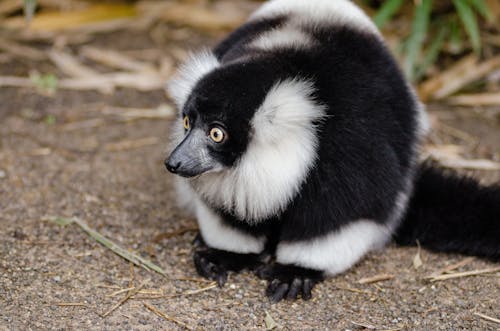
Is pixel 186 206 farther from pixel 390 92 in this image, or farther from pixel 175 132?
pixel 390 92

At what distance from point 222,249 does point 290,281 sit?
1.73 feet

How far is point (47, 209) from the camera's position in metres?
4.95

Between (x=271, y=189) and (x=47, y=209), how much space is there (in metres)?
1.97

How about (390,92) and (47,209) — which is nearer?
(390,92)

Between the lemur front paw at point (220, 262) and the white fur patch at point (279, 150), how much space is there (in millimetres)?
622

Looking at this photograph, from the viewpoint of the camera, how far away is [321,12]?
14.9 ft

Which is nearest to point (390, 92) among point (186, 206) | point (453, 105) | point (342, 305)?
point (342, 305)

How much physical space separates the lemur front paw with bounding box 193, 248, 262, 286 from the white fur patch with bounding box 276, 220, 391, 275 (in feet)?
0.72

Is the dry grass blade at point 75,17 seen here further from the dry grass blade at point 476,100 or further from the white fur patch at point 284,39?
the white fur patch at point 284,39

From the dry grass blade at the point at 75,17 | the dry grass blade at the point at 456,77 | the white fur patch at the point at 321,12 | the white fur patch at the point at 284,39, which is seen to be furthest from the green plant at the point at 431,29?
the dry grass blade at the point at 75,17

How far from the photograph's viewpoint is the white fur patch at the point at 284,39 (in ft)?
13.7

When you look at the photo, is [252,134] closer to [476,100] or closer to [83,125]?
[83,125]

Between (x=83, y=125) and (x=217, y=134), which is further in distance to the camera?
(x=83, y=125)

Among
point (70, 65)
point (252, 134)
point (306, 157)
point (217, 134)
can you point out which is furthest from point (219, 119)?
point (70, 65)
